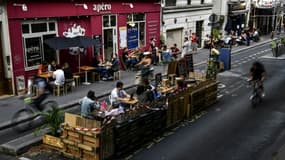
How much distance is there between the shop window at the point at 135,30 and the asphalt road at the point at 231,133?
27.5 ft

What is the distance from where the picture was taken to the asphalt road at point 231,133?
A: 10227 mm

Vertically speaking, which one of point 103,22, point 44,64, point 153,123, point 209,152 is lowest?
point 209,152

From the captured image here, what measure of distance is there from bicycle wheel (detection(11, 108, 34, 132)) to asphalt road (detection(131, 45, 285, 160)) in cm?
420

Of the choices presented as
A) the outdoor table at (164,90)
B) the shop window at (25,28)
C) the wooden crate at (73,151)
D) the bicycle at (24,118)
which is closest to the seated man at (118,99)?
the bicycle at (24,118)

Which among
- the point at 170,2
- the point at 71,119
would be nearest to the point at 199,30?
the point at 170,2

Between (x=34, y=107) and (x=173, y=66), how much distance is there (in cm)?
774

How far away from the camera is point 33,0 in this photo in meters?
16.6

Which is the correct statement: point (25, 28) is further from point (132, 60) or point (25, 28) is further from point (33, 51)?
point (132, 60)

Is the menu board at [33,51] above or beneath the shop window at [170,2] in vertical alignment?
beneath

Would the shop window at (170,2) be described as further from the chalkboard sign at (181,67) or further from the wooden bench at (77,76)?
the wooden bench at (77,76)

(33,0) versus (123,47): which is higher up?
(33,0)

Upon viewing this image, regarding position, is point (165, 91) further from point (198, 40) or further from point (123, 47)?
point (198, 40)

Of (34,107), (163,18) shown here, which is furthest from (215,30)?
(34,107)

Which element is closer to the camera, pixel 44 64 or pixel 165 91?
pixel 165 91
